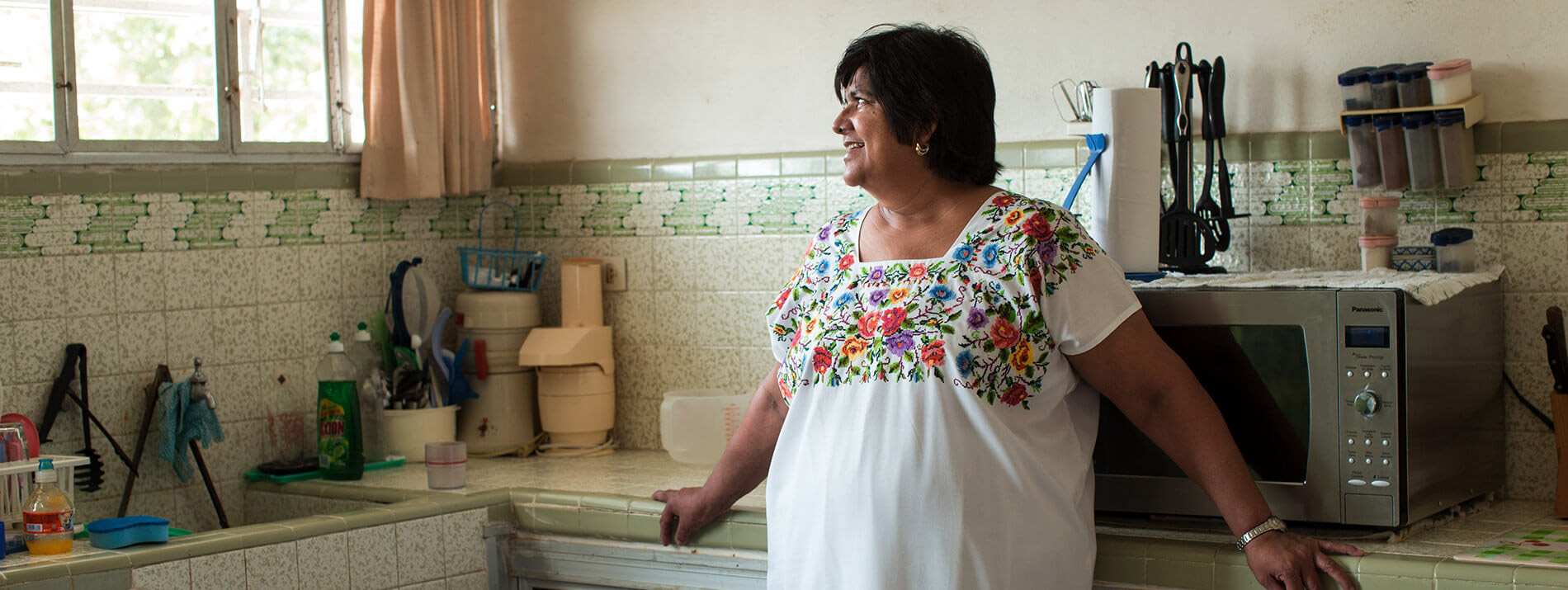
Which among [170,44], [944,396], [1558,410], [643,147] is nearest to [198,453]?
[170,44]

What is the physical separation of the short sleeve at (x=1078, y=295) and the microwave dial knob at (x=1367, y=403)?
0.33 m

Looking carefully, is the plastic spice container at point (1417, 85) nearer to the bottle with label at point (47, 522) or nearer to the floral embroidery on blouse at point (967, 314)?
the floral embroidery on blouse at point (967, 314)

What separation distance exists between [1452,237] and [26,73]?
230 cm

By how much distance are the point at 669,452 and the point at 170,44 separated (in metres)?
1.20

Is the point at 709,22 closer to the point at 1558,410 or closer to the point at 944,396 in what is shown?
the point at 944,396

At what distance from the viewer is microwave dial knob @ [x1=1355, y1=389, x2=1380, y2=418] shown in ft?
5.64

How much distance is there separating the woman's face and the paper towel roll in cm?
46

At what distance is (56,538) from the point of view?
6.46ft

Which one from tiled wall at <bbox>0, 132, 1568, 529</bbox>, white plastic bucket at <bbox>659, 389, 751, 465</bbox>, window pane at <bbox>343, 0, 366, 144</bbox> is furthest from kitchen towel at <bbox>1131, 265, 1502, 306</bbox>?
window pane at <bbox>343, 0, 366, 144</bbox>

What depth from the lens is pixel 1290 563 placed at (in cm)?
159

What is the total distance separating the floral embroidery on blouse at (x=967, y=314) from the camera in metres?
1.61

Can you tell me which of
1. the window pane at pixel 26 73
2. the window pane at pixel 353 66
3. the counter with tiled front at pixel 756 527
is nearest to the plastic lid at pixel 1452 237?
the counter with tiled front at pixel 756 527

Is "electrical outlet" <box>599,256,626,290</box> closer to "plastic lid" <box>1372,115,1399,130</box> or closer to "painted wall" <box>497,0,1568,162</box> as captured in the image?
"painted wall" <box>497,0,1568,162</box>

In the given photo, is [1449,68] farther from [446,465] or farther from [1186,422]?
[446,465]
